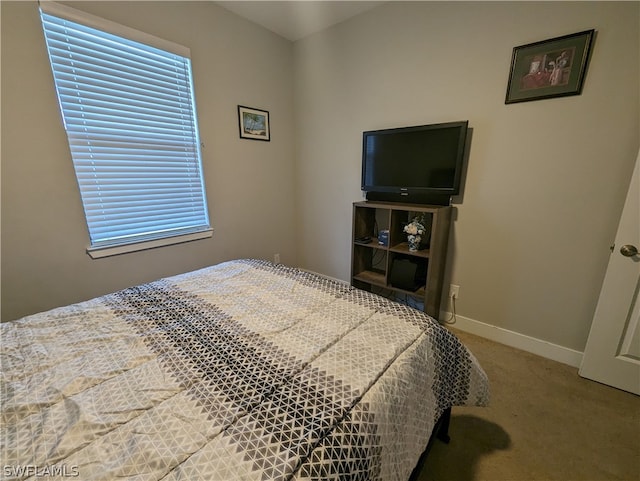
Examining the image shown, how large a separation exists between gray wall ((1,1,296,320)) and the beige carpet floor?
230 cm

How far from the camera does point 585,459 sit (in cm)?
123

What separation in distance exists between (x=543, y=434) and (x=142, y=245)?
2.80 m

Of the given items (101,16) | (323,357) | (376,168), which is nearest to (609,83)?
(376,168)

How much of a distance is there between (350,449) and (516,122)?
2.11 m

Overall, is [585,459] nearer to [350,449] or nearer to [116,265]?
[350,449]

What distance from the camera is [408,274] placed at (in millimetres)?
2117

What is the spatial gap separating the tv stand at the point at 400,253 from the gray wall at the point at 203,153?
3.56 ft

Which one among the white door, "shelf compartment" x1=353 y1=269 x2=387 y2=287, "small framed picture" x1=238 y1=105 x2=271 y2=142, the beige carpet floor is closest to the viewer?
the beige carpet floor

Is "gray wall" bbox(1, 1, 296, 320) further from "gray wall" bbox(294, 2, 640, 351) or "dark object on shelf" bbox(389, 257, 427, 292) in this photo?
"dark object on shelf" bbox(389, 257, 427, 292)

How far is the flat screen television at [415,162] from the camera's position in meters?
1.90

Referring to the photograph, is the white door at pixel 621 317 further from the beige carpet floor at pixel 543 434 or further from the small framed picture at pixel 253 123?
the small framed picture at pixel 253 123

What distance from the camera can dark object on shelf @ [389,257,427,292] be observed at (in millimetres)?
2109

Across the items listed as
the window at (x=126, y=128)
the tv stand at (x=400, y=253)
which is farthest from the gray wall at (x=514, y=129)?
the window at (x=126, y=128)

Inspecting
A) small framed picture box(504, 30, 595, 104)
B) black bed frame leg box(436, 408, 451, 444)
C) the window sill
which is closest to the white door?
small framed picture box(504, 30, 595, 104)
